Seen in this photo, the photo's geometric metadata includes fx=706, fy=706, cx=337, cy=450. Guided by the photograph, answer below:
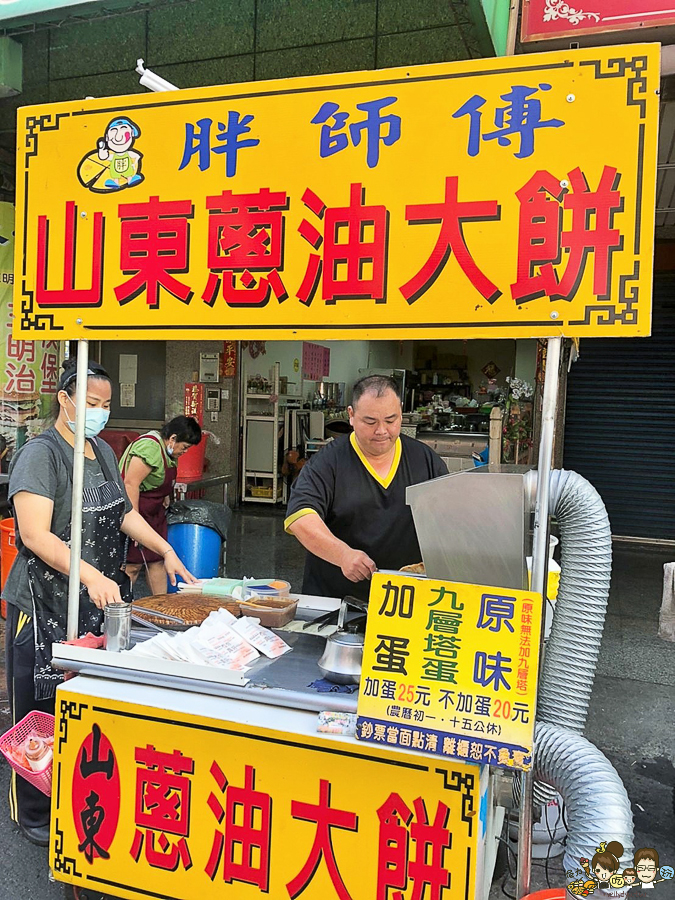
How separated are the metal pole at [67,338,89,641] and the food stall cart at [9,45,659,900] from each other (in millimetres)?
15

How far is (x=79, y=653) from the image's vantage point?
7.48 ft

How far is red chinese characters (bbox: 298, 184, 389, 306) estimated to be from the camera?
185 cm

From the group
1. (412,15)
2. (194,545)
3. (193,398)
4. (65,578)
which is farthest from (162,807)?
(193,398)

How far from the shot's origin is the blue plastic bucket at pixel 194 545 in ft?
17.9

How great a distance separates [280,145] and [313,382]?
988 cm

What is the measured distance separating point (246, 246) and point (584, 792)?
66.5 inches

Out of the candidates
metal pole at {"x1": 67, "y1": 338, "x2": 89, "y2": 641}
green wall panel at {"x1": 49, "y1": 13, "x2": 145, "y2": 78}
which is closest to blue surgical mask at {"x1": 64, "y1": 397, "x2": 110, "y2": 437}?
metal pole at {"x1": 67, "y1": 338, "x2": 89, "y2": 641}

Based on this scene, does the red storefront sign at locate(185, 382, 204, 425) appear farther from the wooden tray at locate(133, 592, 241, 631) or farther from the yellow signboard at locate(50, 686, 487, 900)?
the yellow signboard at locate(50, 686, 487, 900)

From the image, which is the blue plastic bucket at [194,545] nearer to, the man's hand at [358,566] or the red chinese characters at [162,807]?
the man's hand at [358,566]

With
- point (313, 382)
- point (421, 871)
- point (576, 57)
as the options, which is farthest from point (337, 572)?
point (313, 382)

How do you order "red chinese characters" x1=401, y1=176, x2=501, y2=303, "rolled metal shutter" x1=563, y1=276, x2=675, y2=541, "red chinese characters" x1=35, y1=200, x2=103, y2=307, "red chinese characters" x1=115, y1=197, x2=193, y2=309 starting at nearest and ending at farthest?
"red chinese characters" x1=401, y1=176, x2=501, y2=303
"red chinese characters" x1=115, y1=197, x2=193, y2=309
"red chinese characters" x1=35, y1=200, x2=103, y2=307
"rolled metal shutter" x1=563, y1=276, x2=675, y2=541

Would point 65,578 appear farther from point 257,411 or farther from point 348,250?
point 257,411

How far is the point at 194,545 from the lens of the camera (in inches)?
216

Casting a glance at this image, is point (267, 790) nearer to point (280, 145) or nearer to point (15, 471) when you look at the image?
point (15, 471)
